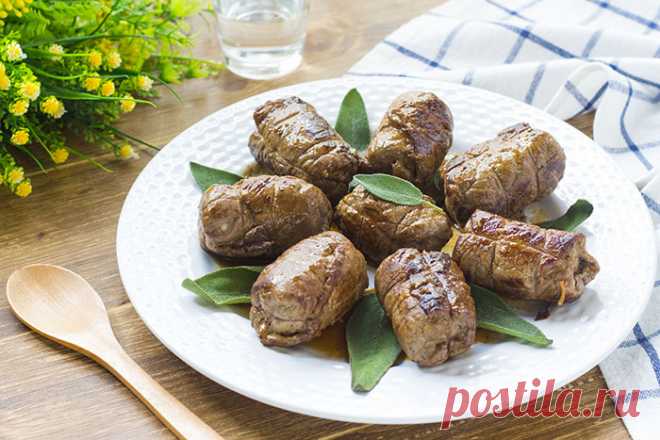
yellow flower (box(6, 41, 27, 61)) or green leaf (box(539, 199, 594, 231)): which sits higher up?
green leaf (box(539, 199, 594, 231))

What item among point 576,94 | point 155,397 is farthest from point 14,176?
point 576,94

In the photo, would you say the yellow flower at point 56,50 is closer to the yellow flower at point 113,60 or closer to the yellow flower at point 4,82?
the yellow flower at point 113,60

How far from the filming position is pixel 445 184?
3328 millimetres

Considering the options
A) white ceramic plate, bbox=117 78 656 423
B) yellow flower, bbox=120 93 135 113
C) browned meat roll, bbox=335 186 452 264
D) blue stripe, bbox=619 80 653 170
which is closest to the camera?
white ceramic plate, bbox=117 78 656 423

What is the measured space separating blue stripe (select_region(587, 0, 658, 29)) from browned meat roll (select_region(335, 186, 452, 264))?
97.8 inches

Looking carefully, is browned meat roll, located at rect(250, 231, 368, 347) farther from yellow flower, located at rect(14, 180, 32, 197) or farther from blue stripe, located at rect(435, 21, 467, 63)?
blue stripe, located at rect(435, 21, 467, 63)

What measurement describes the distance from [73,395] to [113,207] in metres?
1.13

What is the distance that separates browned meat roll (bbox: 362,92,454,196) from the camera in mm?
3449

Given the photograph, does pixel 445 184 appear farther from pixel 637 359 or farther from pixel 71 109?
pixel 71 109

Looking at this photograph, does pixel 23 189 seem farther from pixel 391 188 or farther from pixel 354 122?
pixel 391 188

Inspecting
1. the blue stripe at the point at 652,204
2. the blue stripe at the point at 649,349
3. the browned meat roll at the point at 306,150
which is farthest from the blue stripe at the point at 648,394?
the browned meat roll at the point at 306,150

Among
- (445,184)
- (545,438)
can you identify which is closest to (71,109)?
(445,184)

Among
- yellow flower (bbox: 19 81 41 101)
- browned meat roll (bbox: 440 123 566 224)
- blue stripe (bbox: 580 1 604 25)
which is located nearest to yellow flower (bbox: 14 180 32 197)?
yellow flower (bbox: 19 81 41 101)

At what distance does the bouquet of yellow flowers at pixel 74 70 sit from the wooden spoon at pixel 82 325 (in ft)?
2.08
